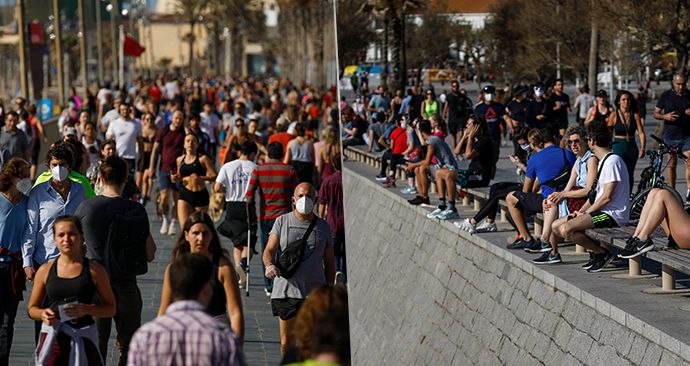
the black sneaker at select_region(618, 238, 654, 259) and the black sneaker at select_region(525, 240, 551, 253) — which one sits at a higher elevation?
the black sneaker at select_region(618, 238, 654, 259)

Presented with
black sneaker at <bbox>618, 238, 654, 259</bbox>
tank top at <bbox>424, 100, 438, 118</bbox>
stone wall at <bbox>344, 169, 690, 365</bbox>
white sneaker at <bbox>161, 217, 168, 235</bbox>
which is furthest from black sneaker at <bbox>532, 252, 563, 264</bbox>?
white sneaker at <bbox>161, 217, 168, 235</bbox>

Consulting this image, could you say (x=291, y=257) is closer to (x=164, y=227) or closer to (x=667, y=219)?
(x=667, y=219)

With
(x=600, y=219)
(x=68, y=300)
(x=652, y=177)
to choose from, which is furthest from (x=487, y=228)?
(x=68, y=300)

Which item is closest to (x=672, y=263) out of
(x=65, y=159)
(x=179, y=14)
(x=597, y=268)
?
(x=597, y=268)

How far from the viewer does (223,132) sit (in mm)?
27812

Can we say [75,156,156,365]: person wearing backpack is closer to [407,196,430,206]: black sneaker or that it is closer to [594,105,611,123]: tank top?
[594,105,611,123]: tank top

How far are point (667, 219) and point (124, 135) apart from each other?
421 inches

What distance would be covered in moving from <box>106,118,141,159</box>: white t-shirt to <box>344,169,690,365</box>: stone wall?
4.69 meters

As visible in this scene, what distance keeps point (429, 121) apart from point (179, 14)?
134 meters

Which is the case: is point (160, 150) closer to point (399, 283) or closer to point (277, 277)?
point (399, 283)

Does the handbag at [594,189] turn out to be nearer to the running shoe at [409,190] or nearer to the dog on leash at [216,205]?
the running shoe at [409,190]

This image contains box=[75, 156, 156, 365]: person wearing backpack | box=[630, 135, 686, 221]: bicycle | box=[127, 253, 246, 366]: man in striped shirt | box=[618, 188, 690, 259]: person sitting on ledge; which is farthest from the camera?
box=[630, 135, 686, 221]: bicycle

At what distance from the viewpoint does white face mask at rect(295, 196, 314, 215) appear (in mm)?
9211

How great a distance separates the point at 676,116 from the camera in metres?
13.3
